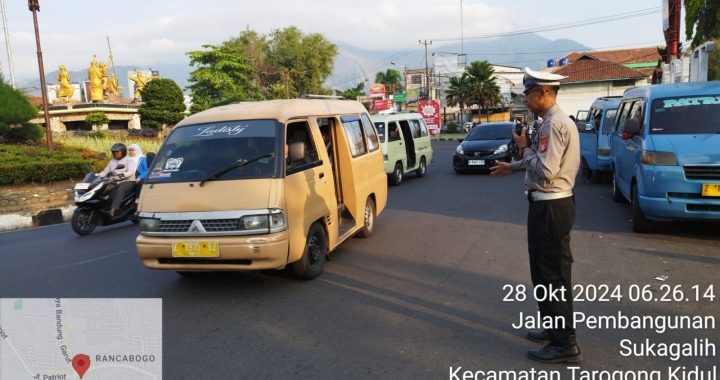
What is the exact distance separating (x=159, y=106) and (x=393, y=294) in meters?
37.8

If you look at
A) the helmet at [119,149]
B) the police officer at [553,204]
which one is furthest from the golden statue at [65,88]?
the police officer at [553,204]

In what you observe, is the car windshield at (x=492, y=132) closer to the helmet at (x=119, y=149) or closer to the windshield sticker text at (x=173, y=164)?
the helmet at (x=119, y=149)

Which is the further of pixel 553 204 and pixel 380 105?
pixel 380 105

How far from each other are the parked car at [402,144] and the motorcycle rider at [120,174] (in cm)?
606

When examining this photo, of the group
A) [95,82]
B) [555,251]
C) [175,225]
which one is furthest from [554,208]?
[95,82]

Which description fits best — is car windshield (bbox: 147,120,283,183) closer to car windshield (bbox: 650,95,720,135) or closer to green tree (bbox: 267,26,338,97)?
car windshield (bbox: 650,95,720,135)

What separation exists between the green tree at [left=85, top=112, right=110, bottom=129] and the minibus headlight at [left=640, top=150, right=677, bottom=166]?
46.6 m

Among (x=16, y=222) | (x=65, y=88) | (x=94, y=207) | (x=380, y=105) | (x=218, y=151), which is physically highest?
(x=65, y=88)

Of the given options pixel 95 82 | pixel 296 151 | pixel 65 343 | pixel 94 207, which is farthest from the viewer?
pixel 95 82

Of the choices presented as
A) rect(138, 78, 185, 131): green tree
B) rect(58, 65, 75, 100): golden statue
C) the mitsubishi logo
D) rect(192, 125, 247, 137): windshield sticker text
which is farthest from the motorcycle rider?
rect(58, 65, 75, 100): golden statue

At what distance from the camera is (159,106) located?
1544 inches

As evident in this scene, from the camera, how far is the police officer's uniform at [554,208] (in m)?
3.59

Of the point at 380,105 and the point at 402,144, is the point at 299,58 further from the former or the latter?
the point at 402,144

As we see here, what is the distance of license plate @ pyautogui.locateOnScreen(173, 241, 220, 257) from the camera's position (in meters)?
5.03
